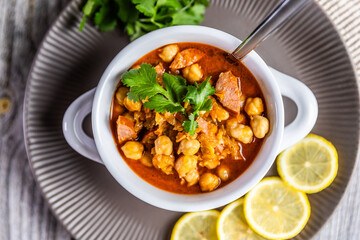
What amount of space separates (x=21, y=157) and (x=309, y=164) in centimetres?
251

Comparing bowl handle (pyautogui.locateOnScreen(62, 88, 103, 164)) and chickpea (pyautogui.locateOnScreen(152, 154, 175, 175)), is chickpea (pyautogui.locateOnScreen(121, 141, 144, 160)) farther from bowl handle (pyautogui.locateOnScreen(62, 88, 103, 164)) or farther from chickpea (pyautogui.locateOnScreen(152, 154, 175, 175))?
bowl handle (pyautogui.locateOnScreen(62, 88, 103, 164))

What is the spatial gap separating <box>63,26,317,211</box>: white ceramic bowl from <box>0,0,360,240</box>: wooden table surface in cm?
99

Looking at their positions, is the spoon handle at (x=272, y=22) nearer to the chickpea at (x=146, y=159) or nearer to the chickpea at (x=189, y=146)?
the chickpea at (x=189, y=146)

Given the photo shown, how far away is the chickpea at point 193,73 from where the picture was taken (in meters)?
2.37

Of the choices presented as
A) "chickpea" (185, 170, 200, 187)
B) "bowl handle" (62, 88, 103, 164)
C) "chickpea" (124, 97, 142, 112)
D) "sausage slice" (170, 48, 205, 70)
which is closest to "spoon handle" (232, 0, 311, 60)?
"sausage slice" (170, 48, 205, 70)

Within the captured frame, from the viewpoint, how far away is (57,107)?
9.36 ft

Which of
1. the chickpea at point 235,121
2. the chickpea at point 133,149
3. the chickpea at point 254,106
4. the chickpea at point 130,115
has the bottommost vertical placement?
the chickpea at point 133,149

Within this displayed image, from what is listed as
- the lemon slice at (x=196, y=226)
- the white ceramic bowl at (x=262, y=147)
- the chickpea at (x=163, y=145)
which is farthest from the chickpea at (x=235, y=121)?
the lemon slice at (x=196, y=226)

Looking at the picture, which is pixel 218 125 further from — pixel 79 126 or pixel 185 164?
pixel 79 126

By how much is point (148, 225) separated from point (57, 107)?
3.95 ft

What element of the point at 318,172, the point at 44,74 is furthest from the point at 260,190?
the point at 44,74

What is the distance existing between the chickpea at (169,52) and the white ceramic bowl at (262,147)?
4 cm

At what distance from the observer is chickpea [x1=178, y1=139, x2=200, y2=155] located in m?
2.32

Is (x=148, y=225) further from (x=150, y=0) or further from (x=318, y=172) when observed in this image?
(x=150, y=0)
